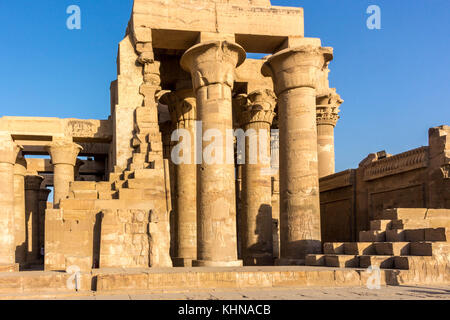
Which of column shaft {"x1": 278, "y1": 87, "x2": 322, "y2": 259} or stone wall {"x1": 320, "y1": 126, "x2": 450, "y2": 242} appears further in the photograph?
stone wall {"x1": 320, "y1": 126, "x2": 450, "y2": 242}

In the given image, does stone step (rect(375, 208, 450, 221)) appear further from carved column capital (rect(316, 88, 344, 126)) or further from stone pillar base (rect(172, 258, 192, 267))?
stone pillar base (rect(172, 258, 192, 267))

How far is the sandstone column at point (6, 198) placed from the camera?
20.5m

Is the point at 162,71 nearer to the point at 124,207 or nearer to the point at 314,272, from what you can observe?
the point at 124,207

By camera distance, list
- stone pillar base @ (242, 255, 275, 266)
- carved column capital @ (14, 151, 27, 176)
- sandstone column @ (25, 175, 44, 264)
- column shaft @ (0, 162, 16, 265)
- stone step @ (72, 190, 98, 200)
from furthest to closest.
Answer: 1. sandstone column @ (25, 175, 44, 264)
2. carved column capital @ (14, 151, 27, 176)
3. column shaft @ (0, 162, 16, 265)
4. stone pillar base @ (242, 255, 275, 266)
5. stone step @ (72, 190, 98, 200)

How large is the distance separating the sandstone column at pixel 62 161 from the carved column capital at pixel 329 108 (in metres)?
10.1

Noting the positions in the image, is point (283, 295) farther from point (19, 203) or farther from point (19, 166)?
point (19, 166)

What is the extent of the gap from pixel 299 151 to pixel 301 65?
260 cm

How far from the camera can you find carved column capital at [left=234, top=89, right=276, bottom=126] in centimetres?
2070

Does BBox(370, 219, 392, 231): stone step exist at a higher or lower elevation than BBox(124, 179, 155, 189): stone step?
lower

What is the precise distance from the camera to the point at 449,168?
15.2 metres

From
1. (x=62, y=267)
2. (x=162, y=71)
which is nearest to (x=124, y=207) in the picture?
(x=62, y=267)

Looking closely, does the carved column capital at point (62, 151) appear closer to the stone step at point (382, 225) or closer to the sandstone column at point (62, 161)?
the sandstone column at point (62, 161)

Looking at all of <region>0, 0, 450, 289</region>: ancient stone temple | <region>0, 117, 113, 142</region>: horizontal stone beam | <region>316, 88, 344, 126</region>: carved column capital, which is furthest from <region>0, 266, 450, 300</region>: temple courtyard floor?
<region>316, 88, 344, 126</region>: carved column capital

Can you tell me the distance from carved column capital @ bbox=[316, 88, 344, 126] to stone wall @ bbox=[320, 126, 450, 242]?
7.51ft
